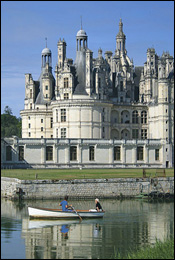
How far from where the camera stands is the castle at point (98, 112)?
233 ft

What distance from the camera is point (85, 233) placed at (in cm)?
3225

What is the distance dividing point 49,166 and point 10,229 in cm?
3805

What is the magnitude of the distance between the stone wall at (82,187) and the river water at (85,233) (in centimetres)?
270

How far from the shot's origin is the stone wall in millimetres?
44906

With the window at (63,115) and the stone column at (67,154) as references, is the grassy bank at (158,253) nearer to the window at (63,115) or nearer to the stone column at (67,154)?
the stone column at (67,154)

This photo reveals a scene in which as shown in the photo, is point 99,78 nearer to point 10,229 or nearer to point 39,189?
point 39,189

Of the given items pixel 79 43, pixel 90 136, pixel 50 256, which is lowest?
pixel 50 256

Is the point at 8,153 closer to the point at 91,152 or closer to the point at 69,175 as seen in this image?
the point at 91,152

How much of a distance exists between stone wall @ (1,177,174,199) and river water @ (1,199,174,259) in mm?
2704

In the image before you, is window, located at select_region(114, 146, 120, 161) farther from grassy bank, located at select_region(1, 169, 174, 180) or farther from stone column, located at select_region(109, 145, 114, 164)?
grassy bank, located at select_region(1, 169, 174, 180)

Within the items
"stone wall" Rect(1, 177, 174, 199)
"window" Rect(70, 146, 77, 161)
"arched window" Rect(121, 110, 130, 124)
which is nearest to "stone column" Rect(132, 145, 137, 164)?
"window" Rect(70, 146, 77, 161)

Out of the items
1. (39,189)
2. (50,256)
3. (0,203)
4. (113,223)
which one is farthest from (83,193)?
(50,256)

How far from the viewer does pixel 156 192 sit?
48062 mm

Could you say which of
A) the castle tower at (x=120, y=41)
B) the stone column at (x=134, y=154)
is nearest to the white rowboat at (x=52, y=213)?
the stone column at (x=134, y=154)
